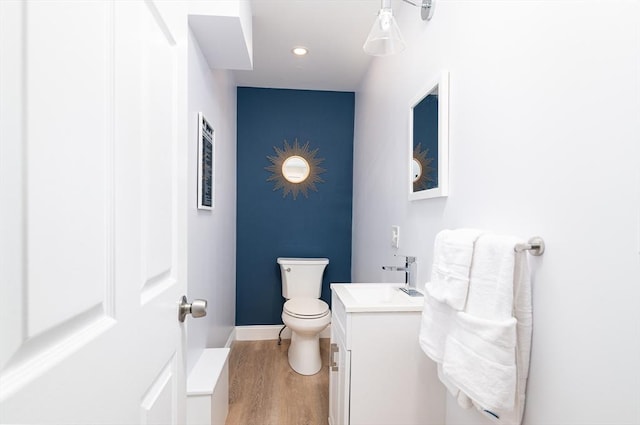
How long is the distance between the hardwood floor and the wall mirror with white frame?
146cm

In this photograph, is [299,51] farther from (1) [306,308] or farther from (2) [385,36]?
(1) [306,308]

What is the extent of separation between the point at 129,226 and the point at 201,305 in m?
0.37

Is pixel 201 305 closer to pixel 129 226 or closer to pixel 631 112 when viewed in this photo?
pixel 129 226

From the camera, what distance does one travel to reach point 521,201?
936 mm

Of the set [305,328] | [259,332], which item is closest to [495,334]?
[305,328]

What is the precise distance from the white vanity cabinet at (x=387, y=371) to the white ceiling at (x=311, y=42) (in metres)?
1.75

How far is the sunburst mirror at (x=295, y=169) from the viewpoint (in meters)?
3.18

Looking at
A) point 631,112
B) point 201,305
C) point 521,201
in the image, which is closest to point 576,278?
point 521,201

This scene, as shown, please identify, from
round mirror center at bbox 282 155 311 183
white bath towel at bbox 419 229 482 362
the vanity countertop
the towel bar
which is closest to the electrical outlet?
the vanity countertop

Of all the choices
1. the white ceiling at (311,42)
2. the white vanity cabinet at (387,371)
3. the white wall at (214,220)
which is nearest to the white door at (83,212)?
the white vanity cabinet at (387,371)

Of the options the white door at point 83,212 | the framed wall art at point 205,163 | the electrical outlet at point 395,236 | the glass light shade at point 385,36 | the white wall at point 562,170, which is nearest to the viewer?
the white door at point 83,212

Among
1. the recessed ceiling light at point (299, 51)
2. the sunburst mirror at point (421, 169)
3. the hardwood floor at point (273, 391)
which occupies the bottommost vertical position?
the hardwood floor at point (273, 391)

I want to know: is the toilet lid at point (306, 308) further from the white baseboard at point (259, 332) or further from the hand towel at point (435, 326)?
the hand towel at point (435, 326)

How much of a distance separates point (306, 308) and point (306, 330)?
0.18 meters
